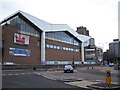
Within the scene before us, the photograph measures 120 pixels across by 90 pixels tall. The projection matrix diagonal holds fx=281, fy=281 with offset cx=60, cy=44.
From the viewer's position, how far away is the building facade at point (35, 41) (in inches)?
2838

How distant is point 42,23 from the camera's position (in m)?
91.1

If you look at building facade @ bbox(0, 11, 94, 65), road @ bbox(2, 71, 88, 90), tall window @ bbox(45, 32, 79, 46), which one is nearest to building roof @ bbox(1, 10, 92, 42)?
building facade @ bbox(0, 11, 94, 65)

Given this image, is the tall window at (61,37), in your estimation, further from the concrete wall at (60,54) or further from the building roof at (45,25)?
the building roof at (45,25)

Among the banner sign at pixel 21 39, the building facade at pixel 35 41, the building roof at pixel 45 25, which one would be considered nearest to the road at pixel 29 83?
the building facade at pixel 35 41

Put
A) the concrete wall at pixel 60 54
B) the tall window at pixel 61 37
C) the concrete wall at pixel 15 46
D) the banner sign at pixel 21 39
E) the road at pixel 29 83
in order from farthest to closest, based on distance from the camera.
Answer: the tall window at pixel 61 37, the concrete wall at pixel 60 54, the banner sign at pixel 21 39, the concrete wall at pixel 15 46, the road at pixel 29 83

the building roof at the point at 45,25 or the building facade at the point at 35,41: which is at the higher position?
the building roof at the point at 45,25

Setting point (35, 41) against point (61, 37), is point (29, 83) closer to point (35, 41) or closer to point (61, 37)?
point (35, 41)

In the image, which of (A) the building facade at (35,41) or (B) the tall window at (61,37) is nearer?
(A) the building facade at (35,41)

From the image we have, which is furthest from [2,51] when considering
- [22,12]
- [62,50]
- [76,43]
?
[76,43]

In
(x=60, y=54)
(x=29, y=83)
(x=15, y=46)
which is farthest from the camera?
(x=60, y=54)

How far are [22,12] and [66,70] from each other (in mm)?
38153

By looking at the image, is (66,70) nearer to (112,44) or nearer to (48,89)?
(48,89)

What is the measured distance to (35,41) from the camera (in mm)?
84188

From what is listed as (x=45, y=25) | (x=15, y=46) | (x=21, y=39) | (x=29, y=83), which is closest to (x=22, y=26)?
(x=21, y=39)
